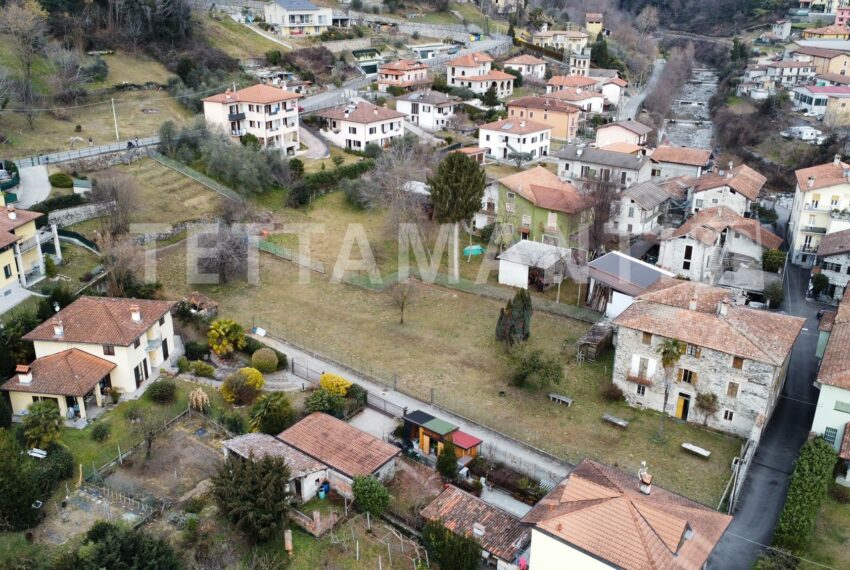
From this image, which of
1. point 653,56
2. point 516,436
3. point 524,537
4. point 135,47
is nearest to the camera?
point 524,537

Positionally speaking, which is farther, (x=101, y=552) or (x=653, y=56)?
(x=653, y=56)

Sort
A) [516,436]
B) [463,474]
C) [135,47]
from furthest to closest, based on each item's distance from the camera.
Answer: [135,47] < [516,436] < [463,474]

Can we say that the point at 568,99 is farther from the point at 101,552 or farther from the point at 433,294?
the point at 101,552

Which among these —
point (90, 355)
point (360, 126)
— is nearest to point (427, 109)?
point (360, 126)

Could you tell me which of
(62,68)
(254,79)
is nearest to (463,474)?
(62,68)

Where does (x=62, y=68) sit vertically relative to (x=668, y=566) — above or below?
above

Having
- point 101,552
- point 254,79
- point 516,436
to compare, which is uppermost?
point 254,79

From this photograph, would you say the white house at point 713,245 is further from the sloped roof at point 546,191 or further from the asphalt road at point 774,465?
the asphalt road at point 774,465

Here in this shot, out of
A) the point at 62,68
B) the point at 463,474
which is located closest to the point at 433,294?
the point at 463,474
